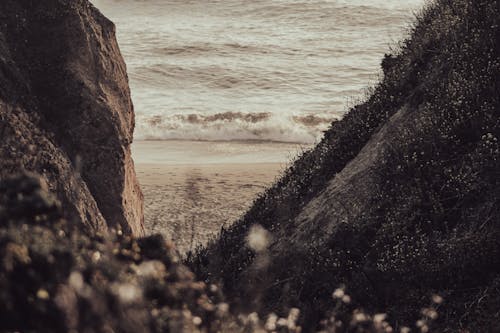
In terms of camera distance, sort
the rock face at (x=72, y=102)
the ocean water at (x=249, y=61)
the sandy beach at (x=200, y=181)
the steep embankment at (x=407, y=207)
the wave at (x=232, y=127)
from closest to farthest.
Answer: the steep embankment at (x=407, y=207) → the rock face at (x=72, y=102) → the sandy beach at (x=200, y=181) → the wave at (x=232, y=127) → the ocean water at (x=249, y=61)

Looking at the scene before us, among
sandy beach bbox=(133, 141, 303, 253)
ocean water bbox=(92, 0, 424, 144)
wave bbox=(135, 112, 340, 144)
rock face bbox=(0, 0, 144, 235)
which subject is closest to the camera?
rock face bbox=(0, 0, 144, 235)

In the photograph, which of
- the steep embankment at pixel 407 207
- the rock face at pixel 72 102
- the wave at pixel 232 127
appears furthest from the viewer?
the wave at pixel 232 127

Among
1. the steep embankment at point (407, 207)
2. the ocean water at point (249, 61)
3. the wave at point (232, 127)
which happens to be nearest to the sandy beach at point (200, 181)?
the wave at point (232, 127)

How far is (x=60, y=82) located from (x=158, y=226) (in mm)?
6167

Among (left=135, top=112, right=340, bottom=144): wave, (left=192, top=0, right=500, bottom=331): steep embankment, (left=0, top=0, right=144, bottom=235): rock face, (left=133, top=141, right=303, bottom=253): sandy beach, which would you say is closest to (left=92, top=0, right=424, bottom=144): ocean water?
(left=135, top=112, right=340, bottom=144): wave

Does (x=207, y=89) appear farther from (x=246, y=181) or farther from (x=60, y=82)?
(x=60, y=82)

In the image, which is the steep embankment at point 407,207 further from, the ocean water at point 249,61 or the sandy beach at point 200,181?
the ocean water at point 249,61

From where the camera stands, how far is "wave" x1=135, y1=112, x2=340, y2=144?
32409 mm

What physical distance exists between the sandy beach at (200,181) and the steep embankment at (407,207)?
3318 millimetres

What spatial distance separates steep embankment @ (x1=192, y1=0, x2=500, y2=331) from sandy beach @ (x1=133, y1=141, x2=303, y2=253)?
10.9 ft

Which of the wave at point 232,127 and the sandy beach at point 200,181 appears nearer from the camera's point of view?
the sandy beach at point 200,181

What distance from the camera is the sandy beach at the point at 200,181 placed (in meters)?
17.2

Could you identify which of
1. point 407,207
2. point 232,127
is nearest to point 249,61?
point 232,127

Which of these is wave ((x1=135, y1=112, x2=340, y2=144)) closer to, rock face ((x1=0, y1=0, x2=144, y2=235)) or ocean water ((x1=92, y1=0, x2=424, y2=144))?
ocean water ((x1=92, y1=0, x2=424, y2=144))
